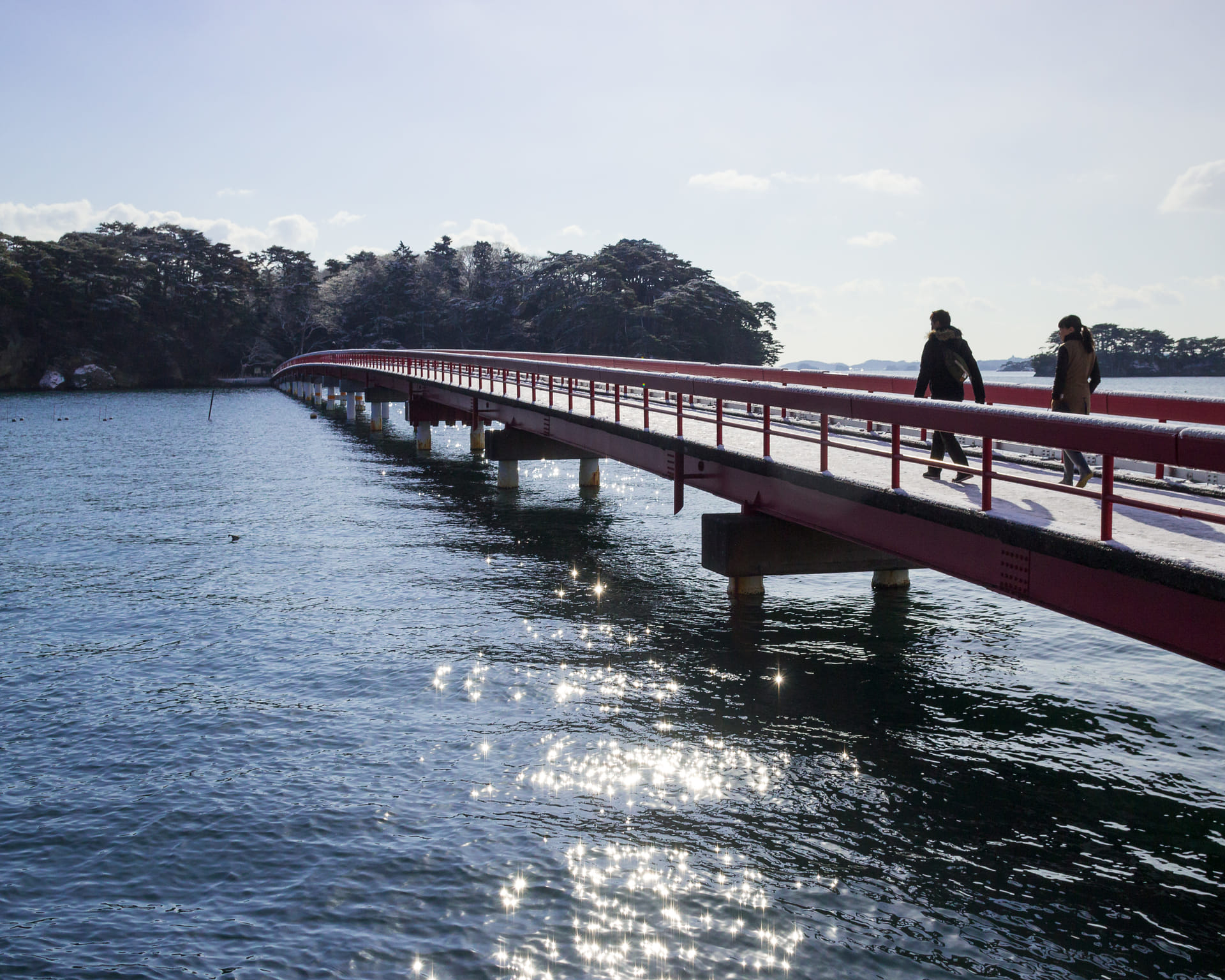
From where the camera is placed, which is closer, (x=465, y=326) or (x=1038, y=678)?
(x=1038, y=678)

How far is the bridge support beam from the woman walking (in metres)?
4.58

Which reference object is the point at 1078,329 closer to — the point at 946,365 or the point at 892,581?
the point at 946,365

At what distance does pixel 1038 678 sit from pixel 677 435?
656 centimetres

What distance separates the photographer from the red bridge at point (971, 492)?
7637 mm

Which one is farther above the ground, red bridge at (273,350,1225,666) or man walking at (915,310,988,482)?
man walking at (915,310,988,482)

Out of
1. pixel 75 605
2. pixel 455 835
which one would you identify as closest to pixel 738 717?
pixel 455 835

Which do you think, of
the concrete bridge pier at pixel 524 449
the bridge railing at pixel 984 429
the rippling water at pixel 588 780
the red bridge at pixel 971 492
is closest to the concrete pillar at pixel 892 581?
the red bridge at pixel 971 492

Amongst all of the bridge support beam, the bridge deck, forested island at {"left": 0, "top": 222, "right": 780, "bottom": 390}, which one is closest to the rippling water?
the bridge support beam

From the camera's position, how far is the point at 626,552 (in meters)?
22.6

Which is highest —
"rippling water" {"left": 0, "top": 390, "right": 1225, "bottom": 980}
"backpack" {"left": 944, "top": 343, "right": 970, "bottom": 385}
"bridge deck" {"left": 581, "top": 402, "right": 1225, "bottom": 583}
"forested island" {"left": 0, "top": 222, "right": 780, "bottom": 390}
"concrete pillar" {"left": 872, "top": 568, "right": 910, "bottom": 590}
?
"forested island" {"left": 0, "top": 222, "right": 780, "bottom": 390}

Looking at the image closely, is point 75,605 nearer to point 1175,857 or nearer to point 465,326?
point 1175,857

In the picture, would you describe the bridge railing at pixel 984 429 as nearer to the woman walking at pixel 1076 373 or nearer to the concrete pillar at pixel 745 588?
the woman walking at pixel 1076 373

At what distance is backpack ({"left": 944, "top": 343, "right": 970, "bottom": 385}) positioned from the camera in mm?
11852

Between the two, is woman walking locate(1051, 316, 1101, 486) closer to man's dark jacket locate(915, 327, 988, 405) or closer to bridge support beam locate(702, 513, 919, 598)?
man's dark jacket locate(915, 327, 988, 405)
